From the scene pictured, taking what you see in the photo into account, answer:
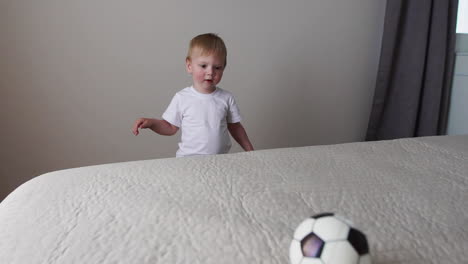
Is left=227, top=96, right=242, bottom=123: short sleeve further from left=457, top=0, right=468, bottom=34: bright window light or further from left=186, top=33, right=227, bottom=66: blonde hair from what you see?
left=457, top=0, right=468, bottom=34: bright window light

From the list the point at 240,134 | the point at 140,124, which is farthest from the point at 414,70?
the point at 140,124

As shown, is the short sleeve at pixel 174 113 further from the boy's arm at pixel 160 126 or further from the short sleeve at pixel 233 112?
the short sleeve at pixel 233 112

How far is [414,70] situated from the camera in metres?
2.28

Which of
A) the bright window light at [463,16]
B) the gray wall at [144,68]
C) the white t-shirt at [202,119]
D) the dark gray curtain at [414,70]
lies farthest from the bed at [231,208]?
the bright window light at [463,16]

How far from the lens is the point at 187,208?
671mm

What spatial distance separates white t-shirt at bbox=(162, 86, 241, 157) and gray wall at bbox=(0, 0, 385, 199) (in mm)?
413

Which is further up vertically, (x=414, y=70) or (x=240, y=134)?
(x=414, y=70)

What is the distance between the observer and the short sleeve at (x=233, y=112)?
1.54 m

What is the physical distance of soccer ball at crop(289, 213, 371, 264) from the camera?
46cm

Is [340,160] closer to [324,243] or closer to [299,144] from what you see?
[324,243]

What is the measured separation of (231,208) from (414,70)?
6.49ft

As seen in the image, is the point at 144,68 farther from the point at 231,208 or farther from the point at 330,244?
the point at 330,244

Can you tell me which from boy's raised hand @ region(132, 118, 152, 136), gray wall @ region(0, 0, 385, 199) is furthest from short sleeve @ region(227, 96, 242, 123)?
gray wall @ region(0, 0, 385, 199)

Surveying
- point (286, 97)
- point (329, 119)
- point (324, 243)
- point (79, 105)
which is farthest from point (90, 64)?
point (324, 243)
